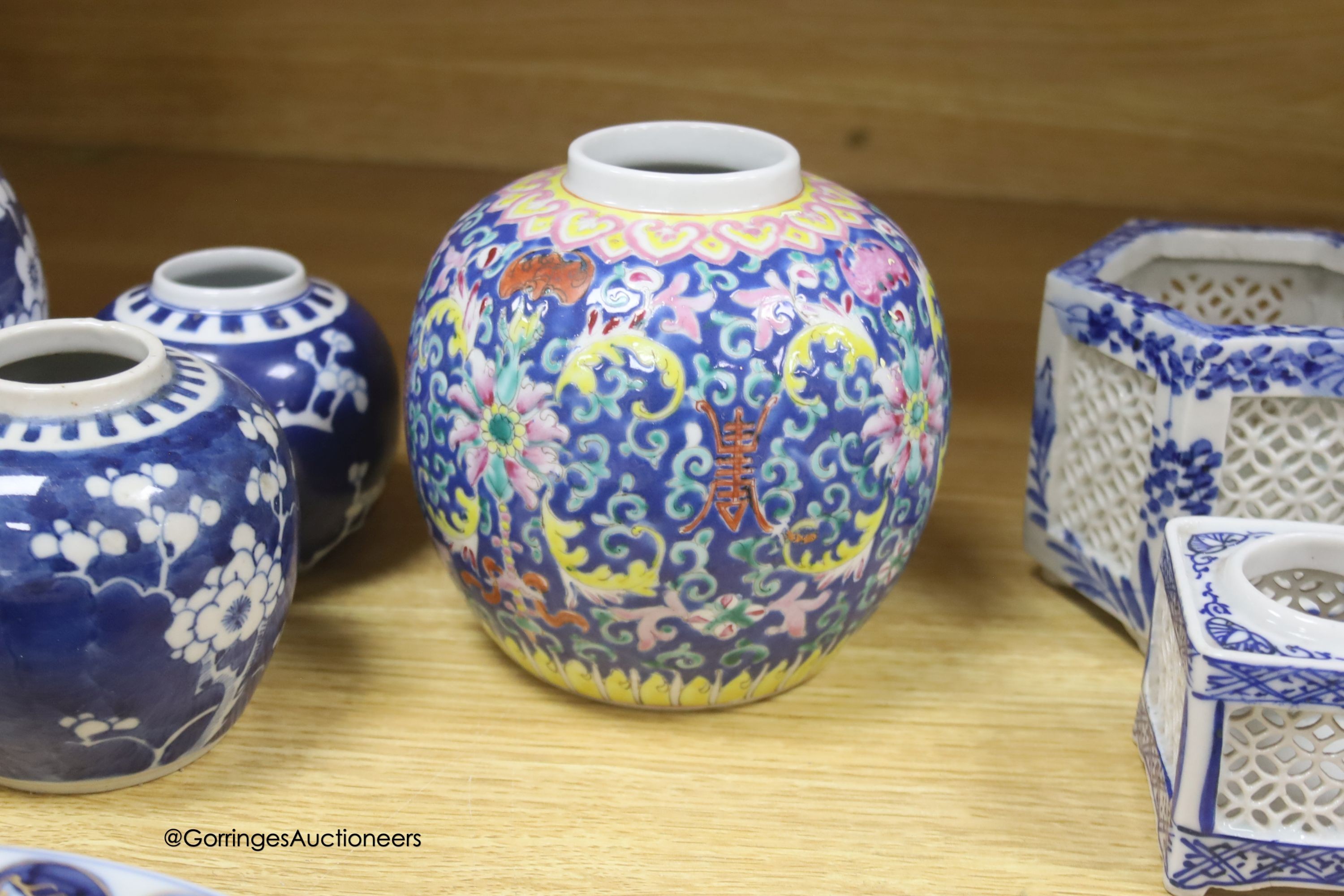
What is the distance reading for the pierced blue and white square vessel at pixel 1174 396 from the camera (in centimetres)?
84

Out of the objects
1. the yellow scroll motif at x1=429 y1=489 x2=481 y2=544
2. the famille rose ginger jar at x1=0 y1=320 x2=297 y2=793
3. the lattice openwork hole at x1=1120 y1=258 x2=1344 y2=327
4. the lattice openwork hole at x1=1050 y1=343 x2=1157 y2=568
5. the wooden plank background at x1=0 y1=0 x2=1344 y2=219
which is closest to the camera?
the famille rose ginger jar at x1=0 y1=320 x2=297 y2=793

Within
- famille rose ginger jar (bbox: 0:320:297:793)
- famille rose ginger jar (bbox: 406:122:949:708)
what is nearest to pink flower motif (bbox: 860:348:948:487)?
famille rose ginger jar (bbox: 406:122:949:708)

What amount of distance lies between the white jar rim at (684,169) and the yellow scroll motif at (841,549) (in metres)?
0.18

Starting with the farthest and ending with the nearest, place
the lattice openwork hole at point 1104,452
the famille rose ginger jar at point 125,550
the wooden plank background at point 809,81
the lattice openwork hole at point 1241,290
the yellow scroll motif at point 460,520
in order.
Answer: the wooden plank background at point 809,81
the lattice openwork hole at point 1241,290
the lattice openwork hole at point 1104,452
the yellow scroll motif at point 460,520
the famille rose ginger jar at point 125,550

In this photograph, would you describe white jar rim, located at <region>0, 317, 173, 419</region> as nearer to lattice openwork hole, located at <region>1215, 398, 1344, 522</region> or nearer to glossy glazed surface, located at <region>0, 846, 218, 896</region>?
glossy glazed surface, located at <region>0, 846, 218, 896</region>

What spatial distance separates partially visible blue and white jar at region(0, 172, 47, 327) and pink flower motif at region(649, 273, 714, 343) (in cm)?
41

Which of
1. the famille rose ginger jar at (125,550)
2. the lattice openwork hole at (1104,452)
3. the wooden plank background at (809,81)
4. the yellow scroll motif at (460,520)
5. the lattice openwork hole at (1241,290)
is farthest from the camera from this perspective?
the wooden plank background at (809,81)

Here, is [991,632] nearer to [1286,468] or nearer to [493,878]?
[1286,468]

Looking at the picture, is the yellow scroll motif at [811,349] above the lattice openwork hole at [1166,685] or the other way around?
above

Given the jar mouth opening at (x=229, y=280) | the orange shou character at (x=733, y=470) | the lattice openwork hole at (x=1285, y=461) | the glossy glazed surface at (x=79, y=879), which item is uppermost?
the jar mouth opening at (x=229, y=280)

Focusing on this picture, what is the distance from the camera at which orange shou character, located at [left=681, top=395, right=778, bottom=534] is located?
732 millimetres

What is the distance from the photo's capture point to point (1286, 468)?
863 millimetres

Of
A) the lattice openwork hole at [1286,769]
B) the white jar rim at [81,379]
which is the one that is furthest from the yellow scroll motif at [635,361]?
the lattice openwork hole at [1286,769]

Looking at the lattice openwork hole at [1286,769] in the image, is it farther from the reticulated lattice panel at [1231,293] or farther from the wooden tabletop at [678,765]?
the reticulated lattice panel at [1231,293]
